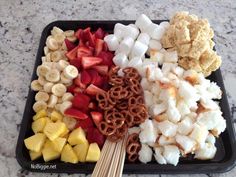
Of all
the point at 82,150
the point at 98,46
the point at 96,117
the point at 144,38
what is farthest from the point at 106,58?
the point at 82,150

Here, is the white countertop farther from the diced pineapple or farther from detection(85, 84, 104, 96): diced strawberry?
detection(85, 84, 104, 96): diced strawberry

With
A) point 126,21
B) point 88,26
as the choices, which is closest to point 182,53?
point 126,21

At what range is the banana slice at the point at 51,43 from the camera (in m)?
1.43

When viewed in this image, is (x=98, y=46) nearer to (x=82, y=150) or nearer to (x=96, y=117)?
(x=96, y=117)

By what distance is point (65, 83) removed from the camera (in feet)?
4.32

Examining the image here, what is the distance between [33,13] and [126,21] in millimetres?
431

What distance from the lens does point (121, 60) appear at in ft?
4.42

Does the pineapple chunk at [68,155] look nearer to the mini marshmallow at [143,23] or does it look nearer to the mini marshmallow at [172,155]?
the mini marshmallow at [172,155]

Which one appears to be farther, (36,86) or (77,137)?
(36,86)

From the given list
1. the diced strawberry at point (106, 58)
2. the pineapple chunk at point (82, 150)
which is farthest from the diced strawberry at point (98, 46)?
the pineapple chunk at point (82, 150)

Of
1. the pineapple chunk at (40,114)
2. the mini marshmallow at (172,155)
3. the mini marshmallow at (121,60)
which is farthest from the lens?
the mini marshmallow at (121,60)

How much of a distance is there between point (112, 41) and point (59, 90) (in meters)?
0.27

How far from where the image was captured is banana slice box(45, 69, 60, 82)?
1299 millimetres

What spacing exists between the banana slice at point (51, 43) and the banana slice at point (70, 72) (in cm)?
16
